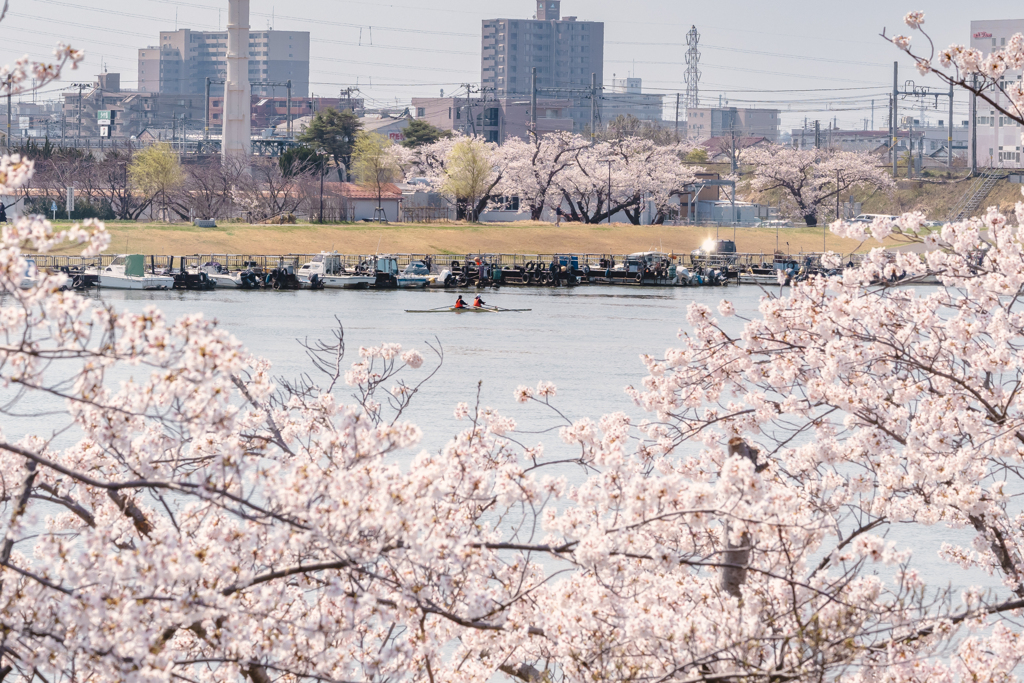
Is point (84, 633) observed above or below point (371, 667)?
above

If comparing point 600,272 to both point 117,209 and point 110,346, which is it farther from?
point 110,346

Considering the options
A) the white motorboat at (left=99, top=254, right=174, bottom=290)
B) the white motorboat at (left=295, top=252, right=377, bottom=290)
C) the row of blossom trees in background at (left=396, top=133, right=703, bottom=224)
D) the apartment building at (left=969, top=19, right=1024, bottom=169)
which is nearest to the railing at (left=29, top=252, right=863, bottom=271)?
the white motorboat at (left=295, top=252, right=377, bottom=290)

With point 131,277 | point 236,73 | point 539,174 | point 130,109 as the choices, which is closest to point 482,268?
point 131,277

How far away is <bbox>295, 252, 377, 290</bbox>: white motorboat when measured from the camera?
6312cm

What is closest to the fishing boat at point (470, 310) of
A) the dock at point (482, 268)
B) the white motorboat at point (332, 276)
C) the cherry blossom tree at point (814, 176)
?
the white motorboat at point (332, 276)

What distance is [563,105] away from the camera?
14138 centimetres

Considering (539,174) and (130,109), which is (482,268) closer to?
(539,174)

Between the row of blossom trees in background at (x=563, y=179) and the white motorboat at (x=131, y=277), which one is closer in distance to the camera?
the white motorboat at (x=131, y=277)

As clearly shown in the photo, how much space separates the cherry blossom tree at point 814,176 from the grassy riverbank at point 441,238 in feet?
36.2

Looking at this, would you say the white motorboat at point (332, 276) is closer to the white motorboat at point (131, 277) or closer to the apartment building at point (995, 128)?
the white motorboat at point (131, 277)

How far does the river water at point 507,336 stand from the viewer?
28266 millimetres

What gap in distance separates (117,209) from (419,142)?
32624 mm

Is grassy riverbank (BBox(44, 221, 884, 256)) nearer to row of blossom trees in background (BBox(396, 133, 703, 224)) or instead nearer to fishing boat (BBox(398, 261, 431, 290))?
row of blossom trees in background (BBox(396, 133, 703, 224))

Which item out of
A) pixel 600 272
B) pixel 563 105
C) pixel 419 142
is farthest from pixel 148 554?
pixel 563 105
